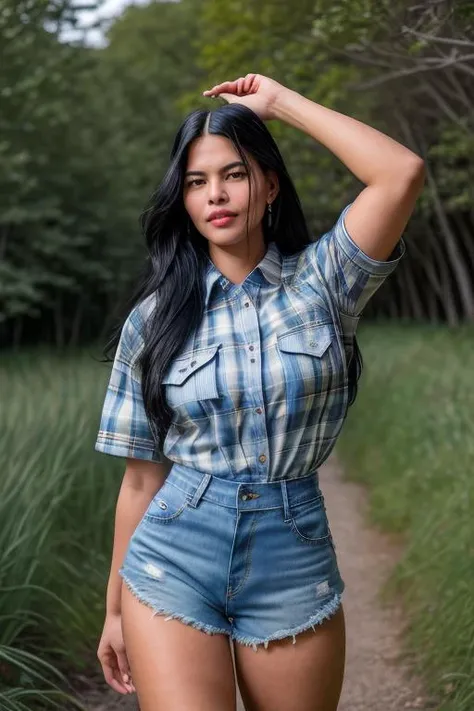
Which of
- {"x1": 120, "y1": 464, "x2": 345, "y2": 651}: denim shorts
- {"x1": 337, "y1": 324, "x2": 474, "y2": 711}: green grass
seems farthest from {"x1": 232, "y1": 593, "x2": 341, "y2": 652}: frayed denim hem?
{"x1": 337, "y1": 324, "x2": 474, "y2": 711}: green grass

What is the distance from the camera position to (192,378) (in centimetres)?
207

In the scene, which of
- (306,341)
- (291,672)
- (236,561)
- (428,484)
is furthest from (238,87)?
(428,484)

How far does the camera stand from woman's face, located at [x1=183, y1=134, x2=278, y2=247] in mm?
2111

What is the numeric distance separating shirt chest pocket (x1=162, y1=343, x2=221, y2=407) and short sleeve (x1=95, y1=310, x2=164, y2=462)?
11 cm

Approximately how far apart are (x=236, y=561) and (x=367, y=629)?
315 cm

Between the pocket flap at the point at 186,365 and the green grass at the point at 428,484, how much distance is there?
1905mm

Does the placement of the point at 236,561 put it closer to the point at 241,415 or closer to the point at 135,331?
the point at 241,415

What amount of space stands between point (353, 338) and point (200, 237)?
42cm

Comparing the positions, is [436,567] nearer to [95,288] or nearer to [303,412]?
[303,412]

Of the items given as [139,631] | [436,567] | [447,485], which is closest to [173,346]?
[139,631]

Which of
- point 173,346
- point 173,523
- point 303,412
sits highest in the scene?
point 173,346

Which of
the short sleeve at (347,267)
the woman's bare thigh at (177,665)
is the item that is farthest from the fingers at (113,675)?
the short sleeve at (347,267)

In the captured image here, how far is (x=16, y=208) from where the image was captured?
1473 centimetres

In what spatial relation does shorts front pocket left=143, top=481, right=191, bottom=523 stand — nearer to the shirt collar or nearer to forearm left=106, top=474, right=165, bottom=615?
forearm left=106, top=474, right=165, bottom=615
